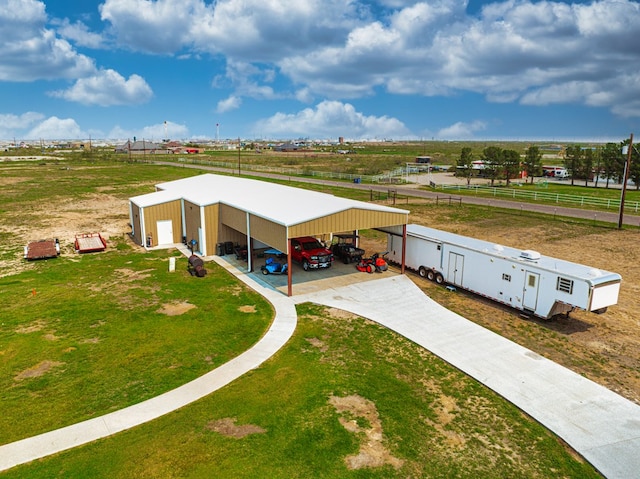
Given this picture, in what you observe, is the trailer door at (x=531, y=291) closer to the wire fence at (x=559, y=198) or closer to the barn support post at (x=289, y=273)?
the barn support post at (x=289, y=273)

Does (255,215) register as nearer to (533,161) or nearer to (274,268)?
(274,268)

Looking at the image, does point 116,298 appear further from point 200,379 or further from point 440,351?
point 440,351

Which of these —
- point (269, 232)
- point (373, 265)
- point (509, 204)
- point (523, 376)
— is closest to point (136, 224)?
point (269, 232)

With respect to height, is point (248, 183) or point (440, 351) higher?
point (248, 183)

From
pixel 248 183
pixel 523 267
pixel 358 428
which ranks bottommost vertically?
pixel 358 428

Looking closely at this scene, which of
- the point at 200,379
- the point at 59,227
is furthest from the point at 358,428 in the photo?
the point at 59,227

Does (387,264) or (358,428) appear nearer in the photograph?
(358,428)

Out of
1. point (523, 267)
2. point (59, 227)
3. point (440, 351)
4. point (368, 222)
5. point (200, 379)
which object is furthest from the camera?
point (59, 227)
